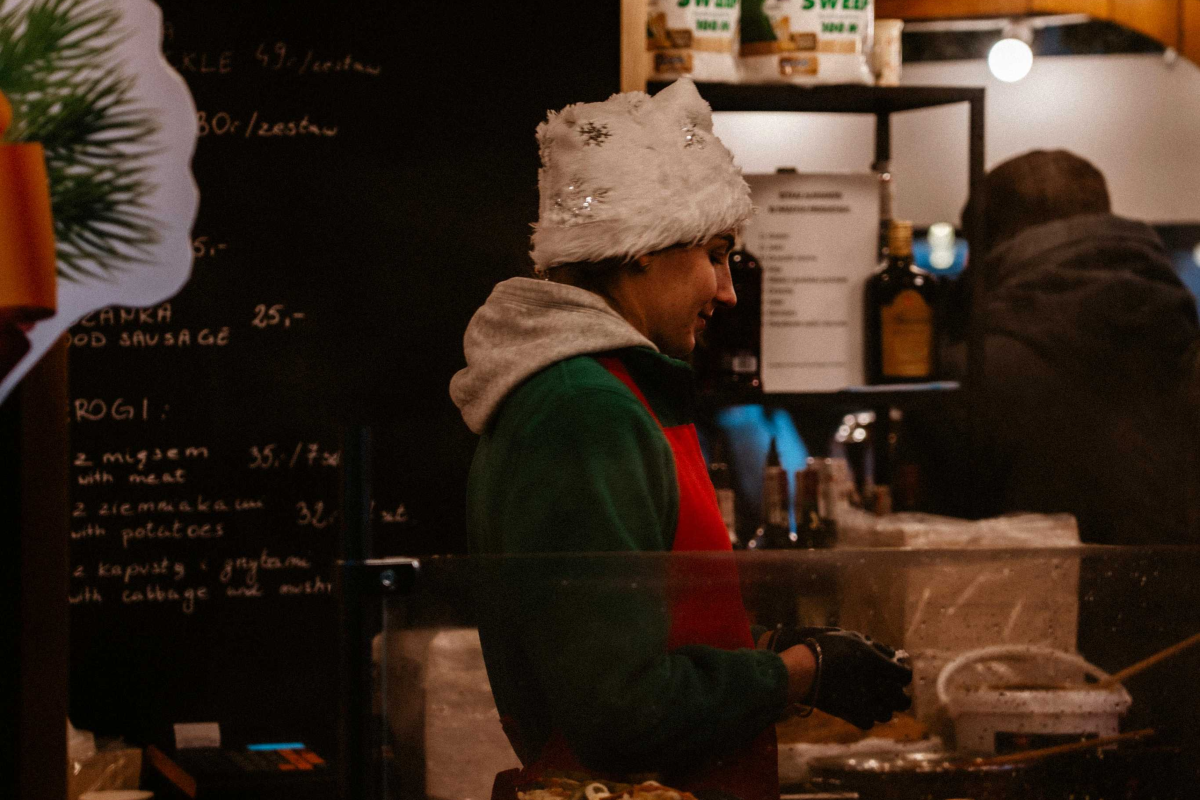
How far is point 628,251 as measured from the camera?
4.11 feet

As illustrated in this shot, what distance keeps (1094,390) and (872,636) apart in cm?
188

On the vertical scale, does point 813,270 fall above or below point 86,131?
below

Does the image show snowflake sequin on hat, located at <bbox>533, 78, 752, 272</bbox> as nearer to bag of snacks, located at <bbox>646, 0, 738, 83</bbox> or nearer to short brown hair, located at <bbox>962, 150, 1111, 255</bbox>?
bag of snacks, located at <bbox>646, 0, 738, 83</bbox>

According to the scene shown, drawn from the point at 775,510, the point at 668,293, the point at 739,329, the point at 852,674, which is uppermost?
the point at 668,293

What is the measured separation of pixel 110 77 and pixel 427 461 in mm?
909

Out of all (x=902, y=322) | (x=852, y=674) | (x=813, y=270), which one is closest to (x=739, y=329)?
(x=813, y=270)

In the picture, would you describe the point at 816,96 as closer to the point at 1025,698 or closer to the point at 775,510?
the point at 775,510

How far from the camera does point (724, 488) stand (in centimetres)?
210

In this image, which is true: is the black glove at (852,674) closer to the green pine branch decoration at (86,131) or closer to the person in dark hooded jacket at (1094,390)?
the green pine branch decoration at (86,131)

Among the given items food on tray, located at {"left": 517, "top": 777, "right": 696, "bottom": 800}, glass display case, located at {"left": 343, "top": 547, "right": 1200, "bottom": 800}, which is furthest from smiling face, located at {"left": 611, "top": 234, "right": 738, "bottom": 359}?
food on tray, located at {"left": 517, "top": 777, "right": 696, "bottom": 800}

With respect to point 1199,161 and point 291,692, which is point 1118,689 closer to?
point 291,692

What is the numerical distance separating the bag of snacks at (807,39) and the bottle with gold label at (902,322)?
0.31 m

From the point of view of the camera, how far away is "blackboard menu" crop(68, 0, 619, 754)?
202cm

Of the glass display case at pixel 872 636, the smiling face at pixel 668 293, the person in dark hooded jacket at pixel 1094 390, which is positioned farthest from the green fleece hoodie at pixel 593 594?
the person in dark hooded jacket at pixel 1094 390
